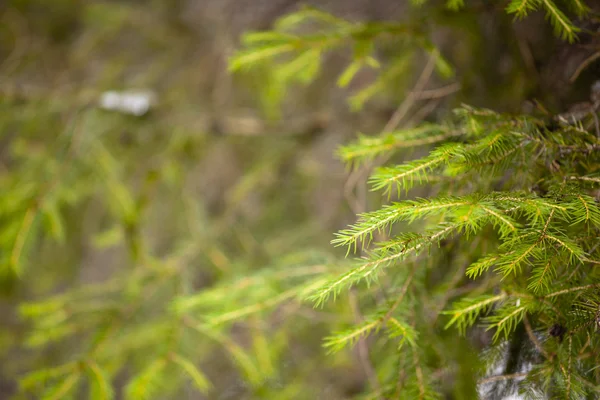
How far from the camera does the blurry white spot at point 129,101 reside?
2090 mm

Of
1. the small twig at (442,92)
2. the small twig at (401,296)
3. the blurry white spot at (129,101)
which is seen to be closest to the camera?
the small twig at (401,296)

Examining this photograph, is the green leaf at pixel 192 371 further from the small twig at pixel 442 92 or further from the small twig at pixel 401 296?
the small twig at pixel 442 92

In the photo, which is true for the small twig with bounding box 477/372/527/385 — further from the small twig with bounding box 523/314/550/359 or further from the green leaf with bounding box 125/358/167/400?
the green leaf with bounding box 125/358/167/400

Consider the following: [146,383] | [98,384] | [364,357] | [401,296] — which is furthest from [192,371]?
[401,296]

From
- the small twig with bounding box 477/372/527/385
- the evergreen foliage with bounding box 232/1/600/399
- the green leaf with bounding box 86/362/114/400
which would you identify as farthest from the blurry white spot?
the small twig with bounding box 477/372/527/385

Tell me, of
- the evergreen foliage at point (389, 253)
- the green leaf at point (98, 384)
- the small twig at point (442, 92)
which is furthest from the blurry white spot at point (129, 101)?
the small twig at point (442, 92)

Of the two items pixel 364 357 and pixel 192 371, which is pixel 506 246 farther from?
pixel 192 371

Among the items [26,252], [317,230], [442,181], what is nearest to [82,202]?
[26,252]

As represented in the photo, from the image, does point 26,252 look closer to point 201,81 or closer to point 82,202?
point 82,202

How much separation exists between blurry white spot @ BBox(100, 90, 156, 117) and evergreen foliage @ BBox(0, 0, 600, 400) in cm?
9

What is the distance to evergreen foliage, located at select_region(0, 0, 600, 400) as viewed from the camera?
677 millimetres

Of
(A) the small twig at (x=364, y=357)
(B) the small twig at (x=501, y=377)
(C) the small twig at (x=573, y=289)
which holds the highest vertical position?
(C) the small twig at (x=573, y=289)

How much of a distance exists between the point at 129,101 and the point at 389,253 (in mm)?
2293

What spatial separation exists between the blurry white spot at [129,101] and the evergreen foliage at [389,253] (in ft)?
0.30
